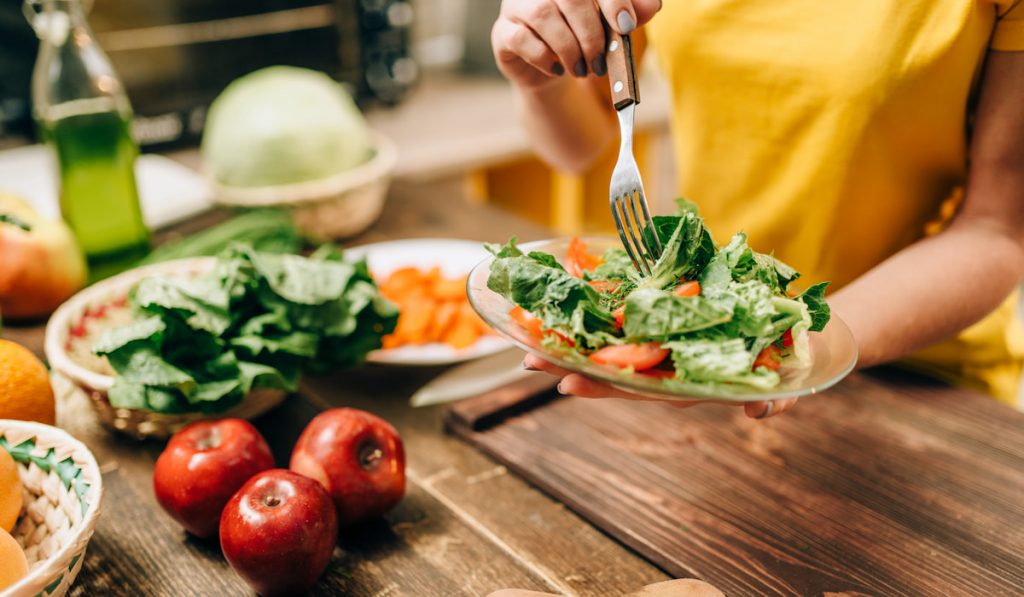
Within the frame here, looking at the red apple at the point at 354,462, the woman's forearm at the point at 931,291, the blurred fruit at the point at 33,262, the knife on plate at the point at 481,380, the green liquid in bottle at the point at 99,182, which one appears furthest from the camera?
the green liquid in bottle at the point at 99,182

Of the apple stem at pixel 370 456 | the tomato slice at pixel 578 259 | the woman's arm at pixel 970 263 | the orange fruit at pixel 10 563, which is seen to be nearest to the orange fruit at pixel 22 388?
the orange fruit at pixel 10 563

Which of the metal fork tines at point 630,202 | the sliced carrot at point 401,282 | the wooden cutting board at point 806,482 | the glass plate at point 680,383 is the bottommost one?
the wooden cutting board at point 806,482

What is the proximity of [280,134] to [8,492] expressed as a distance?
0.99 m

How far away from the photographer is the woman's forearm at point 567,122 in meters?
1.28

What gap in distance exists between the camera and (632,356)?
0.69 m

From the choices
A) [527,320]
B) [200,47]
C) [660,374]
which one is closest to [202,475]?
[527,320]

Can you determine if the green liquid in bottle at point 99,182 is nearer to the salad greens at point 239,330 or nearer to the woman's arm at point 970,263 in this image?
the salad greens at point 239,330

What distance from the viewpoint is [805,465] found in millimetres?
963

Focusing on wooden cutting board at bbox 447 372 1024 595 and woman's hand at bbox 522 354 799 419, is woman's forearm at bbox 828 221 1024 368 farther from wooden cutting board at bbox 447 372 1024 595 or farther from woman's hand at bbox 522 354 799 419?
woman's hand at bbox 522 354 799 419

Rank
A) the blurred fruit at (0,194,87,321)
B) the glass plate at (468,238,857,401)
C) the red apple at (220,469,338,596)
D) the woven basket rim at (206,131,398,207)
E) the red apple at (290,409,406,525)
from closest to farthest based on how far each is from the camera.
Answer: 1. the glass plate at (468,238,857,401)
2. the red apple at (220,469,338,596)
3. the red apple at (290,409,406,525)
4. the blurred fruit at (0,194,87,321)
5. the woven basket rim at (206,131,398,207)

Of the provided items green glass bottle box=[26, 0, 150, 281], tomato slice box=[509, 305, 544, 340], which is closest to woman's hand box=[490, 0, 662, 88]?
tomato slice box=[509, 305, 544, 340]

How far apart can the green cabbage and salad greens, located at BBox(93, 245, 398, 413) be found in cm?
56

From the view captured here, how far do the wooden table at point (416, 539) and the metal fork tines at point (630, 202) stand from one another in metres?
0.32

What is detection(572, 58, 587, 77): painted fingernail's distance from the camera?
0.89 meters
